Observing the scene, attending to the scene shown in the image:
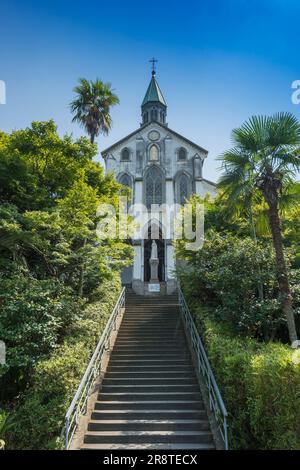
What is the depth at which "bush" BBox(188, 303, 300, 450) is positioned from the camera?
4.69m

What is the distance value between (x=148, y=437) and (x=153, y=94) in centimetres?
3258

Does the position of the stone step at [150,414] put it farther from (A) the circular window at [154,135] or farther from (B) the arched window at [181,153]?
(A) the circular window at [154,135]

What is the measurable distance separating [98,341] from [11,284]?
9.48 feet

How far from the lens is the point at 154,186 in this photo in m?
25.4

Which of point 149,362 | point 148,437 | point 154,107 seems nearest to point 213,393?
point 148,437

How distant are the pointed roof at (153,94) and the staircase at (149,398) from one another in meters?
26.5

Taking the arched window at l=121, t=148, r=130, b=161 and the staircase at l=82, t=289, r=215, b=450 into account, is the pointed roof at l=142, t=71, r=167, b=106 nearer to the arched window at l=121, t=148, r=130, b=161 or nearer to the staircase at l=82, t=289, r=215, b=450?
the arched window at l=121, t=148, r=130, b=161

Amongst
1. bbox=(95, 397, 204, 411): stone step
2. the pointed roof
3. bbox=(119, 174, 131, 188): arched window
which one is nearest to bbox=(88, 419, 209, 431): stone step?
bbox=(95, 397, 204, 411): stone step

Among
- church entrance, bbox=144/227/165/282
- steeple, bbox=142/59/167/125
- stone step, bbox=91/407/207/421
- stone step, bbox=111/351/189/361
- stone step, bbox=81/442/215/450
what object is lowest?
stone step, bbox=81/442/215/450

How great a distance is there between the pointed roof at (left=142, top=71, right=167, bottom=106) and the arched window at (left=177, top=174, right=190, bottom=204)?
11.4m

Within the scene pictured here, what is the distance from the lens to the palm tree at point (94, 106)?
17.8 metres

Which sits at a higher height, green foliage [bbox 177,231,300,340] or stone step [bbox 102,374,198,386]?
green foliage [bbox 177,231,300,340]
